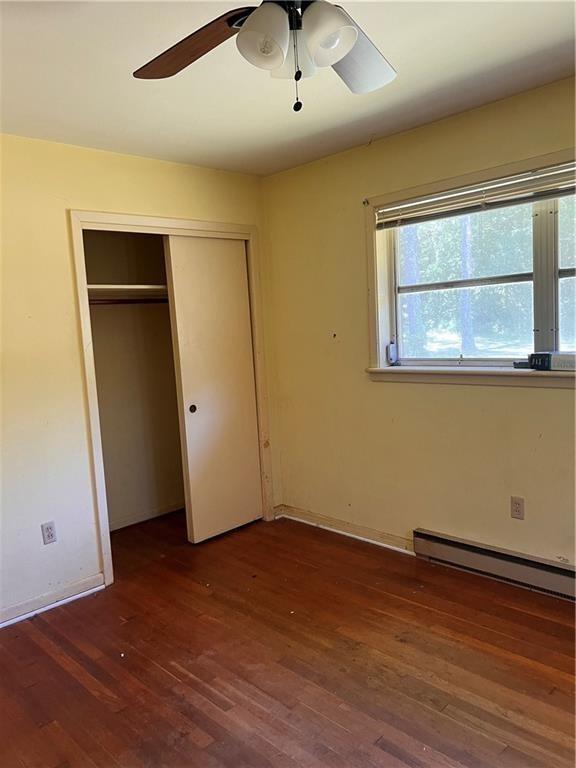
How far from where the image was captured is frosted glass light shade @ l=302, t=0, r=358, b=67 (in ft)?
4.60

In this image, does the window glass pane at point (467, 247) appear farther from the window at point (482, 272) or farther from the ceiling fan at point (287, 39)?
the ceiling fan at point (287, 39)

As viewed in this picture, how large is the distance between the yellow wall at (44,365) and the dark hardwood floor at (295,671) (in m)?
0.33

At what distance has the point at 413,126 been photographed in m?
2.93

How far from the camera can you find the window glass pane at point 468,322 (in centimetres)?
276

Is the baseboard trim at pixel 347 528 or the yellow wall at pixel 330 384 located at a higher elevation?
the yellow wall at pixel 330 384

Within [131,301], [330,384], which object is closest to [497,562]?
[330,384]

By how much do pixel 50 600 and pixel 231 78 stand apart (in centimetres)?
274

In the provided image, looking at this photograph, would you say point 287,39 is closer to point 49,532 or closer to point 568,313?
point 568,313

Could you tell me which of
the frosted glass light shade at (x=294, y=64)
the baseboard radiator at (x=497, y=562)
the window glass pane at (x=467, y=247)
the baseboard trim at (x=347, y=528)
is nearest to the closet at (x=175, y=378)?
the baseboard trim at (x=347, y=528)

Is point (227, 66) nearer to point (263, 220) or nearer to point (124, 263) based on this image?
point (263, 220)

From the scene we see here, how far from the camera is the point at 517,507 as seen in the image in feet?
9.20

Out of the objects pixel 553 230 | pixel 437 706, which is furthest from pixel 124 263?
pixel 437 706

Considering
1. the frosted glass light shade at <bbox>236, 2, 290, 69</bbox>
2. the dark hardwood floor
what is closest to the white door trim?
the dark hardwood floor

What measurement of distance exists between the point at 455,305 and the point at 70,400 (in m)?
2.20
